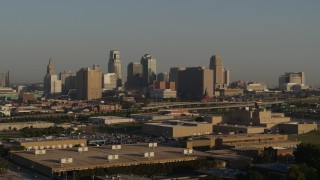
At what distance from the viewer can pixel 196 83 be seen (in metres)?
81.1

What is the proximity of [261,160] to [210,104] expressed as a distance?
42.2m

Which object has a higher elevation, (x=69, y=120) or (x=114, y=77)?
(x=114, y=77)

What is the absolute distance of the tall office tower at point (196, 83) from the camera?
3105 inches

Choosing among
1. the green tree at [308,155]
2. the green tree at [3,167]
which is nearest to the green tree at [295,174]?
the green tree at [308,155]

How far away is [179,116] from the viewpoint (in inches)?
1729

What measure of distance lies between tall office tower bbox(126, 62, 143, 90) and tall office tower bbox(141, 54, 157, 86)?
32.9 inches

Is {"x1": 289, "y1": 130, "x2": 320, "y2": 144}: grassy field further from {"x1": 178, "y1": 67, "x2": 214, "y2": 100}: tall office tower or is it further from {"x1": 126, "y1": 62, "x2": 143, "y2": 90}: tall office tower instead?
{"x1": 126, "y1": 62, "x2": 143, "y2": 90}: tall office tower

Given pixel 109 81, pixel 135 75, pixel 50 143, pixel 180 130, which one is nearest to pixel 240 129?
pixel 180 130

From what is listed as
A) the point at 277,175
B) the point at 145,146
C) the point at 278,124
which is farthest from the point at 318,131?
the point at 277,175

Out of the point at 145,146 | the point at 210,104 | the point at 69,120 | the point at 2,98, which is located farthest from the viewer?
A: the point at 2,98

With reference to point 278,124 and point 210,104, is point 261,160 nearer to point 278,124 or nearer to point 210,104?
point 278,124

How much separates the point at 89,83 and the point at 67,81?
2962 centimetres

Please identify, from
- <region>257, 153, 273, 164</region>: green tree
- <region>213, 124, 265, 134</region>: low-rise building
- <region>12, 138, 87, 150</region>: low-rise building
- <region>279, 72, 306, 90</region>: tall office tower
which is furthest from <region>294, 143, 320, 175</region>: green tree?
<region>279, 72, 306, 90</region>: tall office tower

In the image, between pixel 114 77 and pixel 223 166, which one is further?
pixel 114 77
